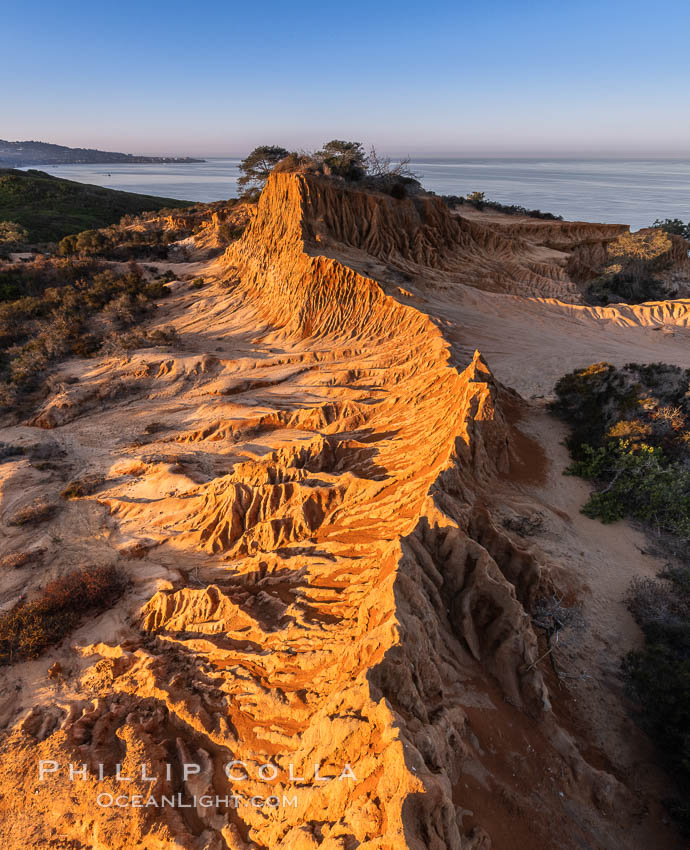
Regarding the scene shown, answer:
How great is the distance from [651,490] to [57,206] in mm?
79005

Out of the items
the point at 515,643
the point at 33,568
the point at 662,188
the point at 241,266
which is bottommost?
the point at 33,568

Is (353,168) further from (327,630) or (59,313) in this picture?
(327,630)

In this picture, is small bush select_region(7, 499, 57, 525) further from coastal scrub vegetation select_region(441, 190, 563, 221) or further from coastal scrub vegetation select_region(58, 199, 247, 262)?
coastal scrub vegetation select_region(441, 190, 563, 221)

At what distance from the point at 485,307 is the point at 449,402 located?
14034mm

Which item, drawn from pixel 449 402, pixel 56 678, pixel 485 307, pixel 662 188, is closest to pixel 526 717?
pixel 449 402

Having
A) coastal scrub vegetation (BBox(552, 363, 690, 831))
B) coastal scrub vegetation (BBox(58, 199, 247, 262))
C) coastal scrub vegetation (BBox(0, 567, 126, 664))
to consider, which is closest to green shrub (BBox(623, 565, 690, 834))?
coastal scrub vegetation (BBox(552, 363, 690, 831))

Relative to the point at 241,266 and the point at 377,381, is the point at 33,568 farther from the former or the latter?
the point at 241,266

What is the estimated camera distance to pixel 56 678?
7906 millimetres

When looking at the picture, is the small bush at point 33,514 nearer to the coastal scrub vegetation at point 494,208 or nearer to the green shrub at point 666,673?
the green shrub at point 666,673

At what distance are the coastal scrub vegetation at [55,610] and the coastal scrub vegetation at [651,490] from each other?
10.5 m

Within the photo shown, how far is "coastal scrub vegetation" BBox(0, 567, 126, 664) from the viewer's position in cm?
843

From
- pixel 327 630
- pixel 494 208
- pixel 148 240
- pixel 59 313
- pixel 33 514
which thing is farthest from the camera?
pixel 494 208

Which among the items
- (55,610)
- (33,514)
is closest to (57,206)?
(33,514)

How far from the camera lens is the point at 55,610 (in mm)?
9070
